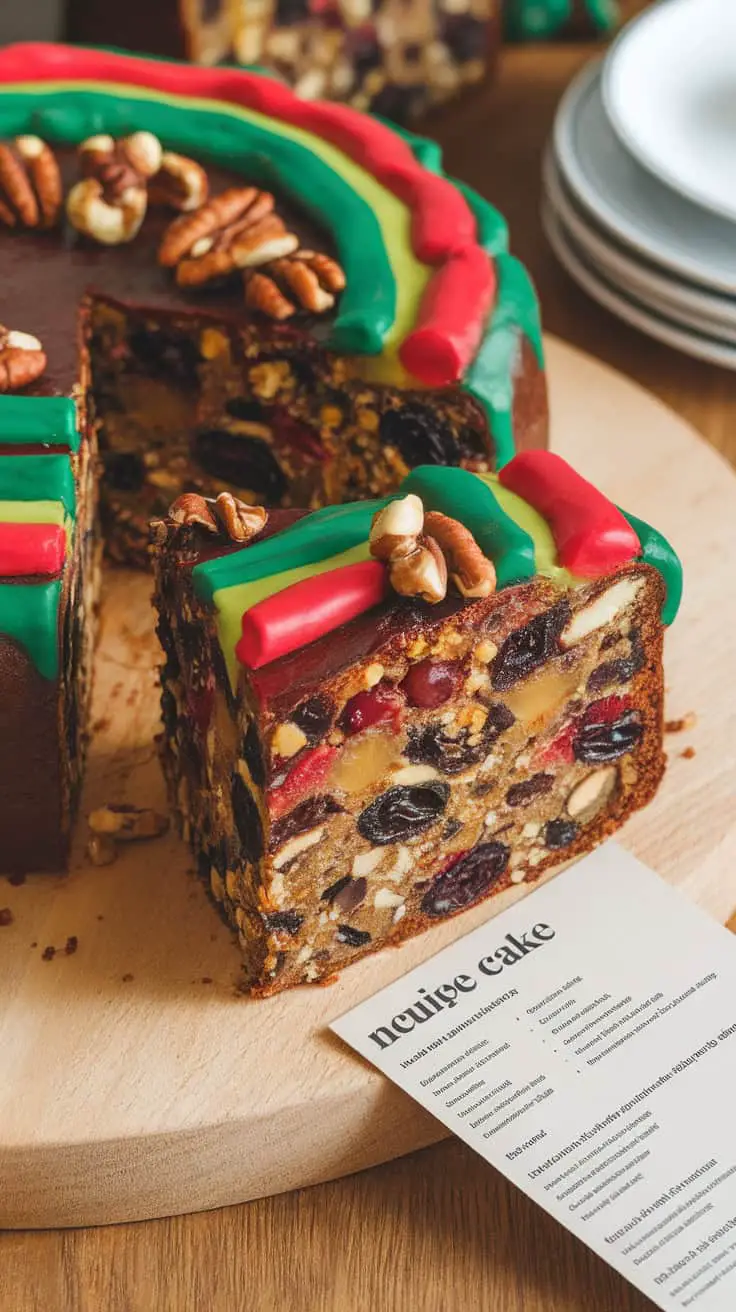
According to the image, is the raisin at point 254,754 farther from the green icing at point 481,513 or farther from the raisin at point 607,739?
the raisin at point 607,739

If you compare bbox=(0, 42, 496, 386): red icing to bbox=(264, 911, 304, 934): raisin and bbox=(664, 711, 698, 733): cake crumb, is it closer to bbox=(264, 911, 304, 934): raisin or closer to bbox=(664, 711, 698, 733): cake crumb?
bbox=(664, 711, 698, 733): cake crumb

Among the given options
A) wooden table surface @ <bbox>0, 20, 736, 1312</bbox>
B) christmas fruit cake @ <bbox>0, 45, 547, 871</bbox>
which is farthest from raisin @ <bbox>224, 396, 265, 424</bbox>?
wooden table surface @ <bbox>0, 20, 736, 1312</bbox>

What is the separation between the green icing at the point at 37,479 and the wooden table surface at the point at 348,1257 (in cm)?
93

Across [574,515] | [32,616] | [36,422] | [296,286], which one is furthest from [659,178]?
[32,616]

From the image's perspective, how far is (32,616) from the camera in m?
2.24

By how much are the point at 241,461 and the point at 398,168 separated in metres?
0.53

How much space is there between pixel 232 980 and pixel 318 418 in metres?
0.92

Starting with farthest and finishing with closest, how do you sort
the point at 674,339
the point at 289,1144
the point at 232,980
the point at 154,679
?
the point at 674,339 → the point at 154,679 → the point at 232,980 → the point at 289,1144

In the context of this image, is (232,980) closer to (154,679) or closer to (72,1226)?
(72,1226)

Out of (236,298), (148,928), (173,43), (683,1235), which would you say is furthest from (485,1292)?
(173,43)

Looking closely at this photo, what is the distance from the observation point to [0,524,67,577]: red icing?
7.42ft

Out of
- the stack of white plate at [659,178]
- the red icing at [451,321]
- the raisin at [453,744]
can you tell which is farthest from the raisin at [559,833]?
the stack of white plate at [659,178]

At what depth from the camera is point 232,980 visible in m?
2.32

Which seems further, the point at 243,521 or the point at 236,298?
the point at 236,298
